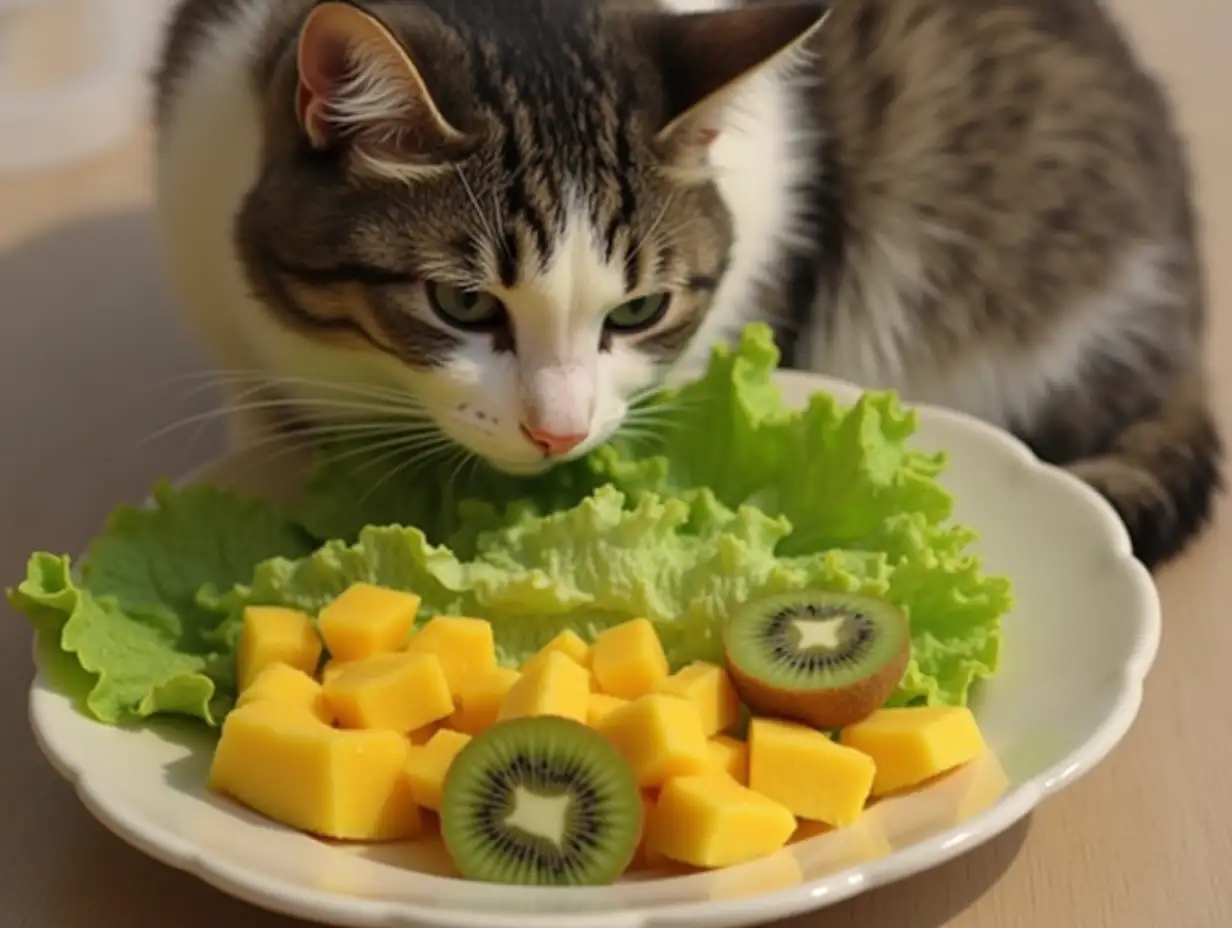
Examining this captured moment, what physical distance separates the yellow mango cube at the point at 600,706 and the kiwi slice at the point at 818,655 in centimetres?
7

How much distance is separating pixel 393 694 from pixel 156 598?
0.73 feet

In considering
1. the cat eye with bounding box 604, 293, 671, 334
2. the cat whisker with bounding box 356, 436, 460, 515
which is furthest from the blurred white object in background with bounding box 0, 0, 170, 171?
the cat eye with bounding box 604, 293, 671, 334

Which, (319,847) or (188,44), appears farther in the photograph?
(188,44)

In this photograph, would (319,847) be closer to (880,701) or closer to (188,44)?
(880,701)

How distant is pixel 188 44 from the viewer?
1.24 metres

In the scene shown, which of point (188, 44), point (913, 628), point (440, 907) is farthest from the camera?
point (188, 44)

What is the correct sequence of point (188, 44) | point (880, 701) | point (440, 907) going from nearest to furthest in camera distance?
1. point (440, 907)
2. point (880, 701)
3. point (188, 44)

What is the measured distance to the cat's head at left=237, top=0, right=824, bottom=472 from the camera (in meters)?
0.94

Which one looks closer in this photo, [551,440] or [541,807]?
[541,807]

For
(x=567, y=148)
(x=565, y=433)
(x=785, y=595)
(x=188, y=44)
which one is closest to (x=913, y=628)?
(x=785, y=595)

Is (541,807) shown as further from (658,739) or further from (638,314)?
(638,314)

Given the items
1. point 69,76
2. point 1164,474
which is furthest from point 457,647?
point 69,76

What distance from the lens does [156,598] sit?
101 cm

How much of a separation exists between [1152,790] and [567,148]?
55 centimetres
